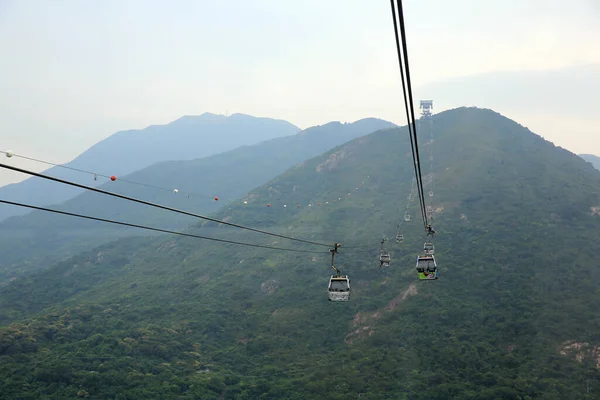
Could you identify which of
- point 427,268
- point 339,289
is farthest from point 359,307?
point 339,289

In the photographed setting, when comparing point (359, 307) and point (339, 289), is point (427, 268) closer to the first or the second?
point (339, 289)

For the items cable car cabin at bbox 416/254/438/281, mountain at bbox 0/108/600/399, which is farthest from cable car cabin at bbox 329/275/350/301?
mountain at bbox 0/108/600/399

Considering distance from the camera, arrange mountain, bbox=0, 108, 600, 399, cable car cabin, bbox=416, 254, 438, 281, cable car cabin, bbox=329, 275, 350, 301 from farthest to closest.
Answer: mountain, bbox=0, 108, 600, 399, cable car cabin, bbox=416, 254, 438, 281, cable car cabin, bbox=329, 275, 350, 301

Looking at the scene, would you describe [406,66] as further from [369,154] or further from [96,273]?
[369,154]

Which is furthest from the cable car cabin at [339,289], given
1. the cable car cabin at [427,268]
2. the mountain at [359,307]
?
the mountain at [359,307]

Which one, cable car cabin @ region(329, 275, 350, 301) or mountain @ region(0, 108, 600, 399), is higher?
cable car cabin @ region(329, 275, 350, 301)

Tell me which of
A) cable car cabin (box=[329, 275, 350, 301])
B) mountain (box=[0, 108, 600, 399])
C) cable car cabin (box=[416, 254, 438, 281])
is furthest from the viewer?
mountain (box=[0, 108, 600, 399])

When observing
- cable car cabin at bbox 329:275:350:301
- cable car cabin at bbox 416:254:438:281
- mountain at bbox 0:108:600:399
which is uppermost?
cable car cabin at bbox 416:254:438:281

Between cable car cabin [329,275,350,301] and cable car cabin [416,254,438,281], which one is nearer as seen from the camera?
cable car cabin [329,275,350,301]

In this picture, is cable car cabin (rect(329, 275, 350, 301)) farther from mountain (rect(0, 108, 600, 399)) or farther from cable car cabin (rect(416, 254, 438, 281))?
mountain (rect(0, 108, 600, 399))
